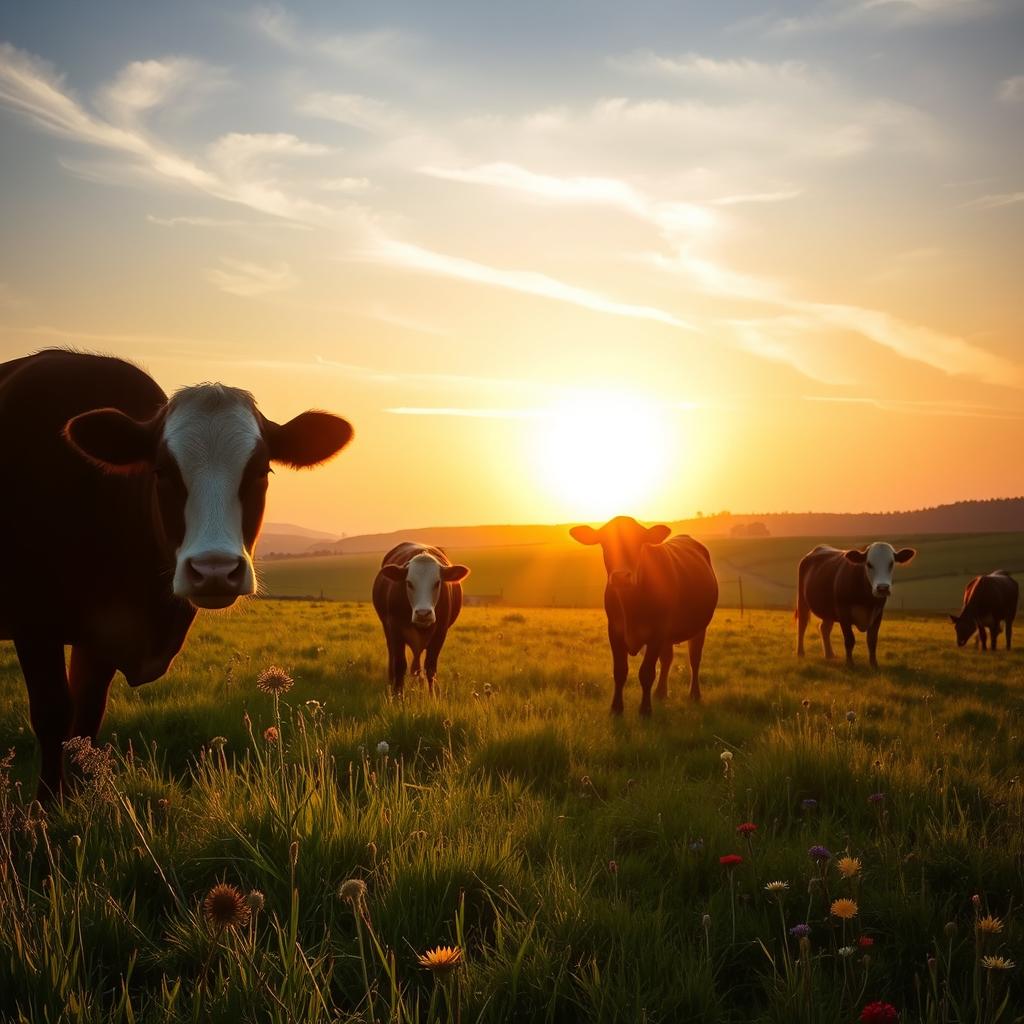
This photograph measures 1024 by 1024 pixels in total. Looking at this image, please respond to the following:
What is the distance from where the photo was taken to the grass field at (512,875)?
2365 mm

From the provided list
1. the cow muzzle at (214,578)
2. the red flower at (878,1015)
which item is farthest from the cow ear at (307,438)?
the red flower at (878,1015)

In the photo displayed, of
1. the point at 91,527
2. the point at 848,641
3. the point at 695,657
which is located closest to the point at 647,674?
the point at 695,657

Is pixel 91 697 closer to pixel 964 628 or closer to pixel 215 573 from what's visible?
pixel 215 573

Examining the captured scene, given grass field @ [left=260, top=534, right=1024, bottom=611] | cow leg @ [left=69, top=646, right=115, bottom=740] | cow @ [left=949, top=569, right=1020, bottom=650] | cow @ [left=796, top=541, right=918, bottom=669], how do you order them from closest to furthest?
cow leg @ [left=69, top=646, right=115, bottom=740]
cow @ [left=796, top=541, right=918, bottom=669]
cow @ [left=949, top=569, right=1020, bottom=650]
grass field @ [left=260, top=534, right=1024, bottom=611]

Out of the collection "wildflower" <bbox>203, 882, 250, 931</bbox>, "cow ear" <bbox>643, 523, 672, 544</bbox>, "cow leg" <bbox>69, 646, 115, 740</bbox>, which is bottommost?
"cow leg" <bbox>69, 646, 115, 740</bbox>

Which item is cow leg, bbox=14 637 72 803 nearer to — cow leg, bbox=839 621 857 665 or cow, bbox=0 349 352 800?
cow, bbox=0 349 352 800

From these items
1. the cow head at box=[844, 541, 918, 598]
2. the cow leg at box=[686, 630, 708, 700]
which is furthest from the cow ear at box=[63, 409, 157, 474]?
the cow head at box=[844, 541, 918, 598]

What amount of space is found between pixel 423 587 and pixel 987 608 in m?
18.6

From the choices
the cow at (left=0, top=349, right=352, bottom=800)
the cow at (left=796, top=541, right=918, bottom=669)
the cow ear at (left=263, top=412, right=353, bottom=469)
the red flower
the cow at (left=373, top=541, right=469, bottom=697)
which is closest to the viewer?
the red flower

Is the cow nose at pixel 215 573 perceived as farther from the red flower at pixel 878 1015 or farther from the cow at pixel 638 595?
the cow at pixel 638 595

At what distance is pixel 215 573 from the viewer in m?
3.41

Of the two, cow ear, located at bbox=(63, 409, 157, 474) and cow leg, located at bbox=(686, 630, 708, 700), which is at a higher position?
cow ear, located at bbox=(63, 409, 157, 474)

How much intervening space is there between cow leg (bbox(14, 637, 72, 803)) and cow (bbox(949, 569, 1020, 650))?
22.2 meters

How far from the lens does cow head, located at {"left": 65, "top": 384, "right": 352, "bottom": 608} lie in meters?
3.46
